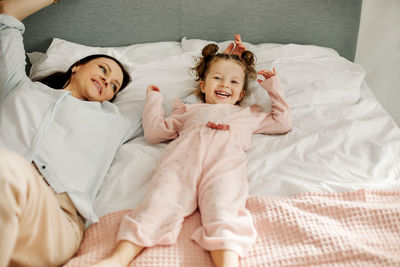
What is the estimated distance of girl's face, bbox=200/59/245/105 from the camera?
1558 mm

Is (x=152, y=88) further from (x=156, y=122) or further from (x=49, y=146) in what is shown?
(x=49, y=146)

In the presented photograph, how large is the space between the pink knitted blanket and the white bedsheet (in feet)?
0.23

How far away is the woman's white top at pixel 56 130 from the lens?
116cm

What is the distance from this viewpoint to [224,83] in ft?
5.11

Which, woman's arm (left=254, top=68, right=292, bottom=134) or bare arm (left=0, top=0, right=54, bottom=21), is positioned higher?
bare arm (left=0, top=0, right=54, bottom=21)

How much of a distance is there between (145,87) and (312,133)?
32.5 inches

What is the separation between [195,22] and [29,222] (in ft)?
5.01

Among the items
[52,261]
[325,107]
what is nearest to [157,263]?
[52,261]

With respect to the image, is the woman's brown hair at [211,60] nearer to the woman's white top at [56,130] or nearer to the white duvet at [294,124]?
the white duvet at [294,124]

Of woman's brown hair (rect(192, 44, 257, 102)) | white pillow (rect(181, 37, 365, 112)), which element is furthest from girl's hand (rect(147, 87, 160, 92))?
white pillow (rect(181, 37, 365, 112))

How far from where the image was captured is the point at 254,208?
1.18 m

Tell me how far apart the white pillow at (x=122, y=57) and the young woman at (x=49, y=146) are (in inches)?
2.5

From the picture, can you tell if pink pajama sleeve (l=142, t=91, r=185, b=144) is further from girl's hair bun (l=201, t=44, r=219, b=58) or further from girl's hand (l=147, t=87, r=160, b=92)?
girl's hair bun (l=201, t=44, r=219, b=58)

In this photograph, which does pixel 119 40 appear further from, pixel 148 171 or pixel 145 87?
pixel 148 171
